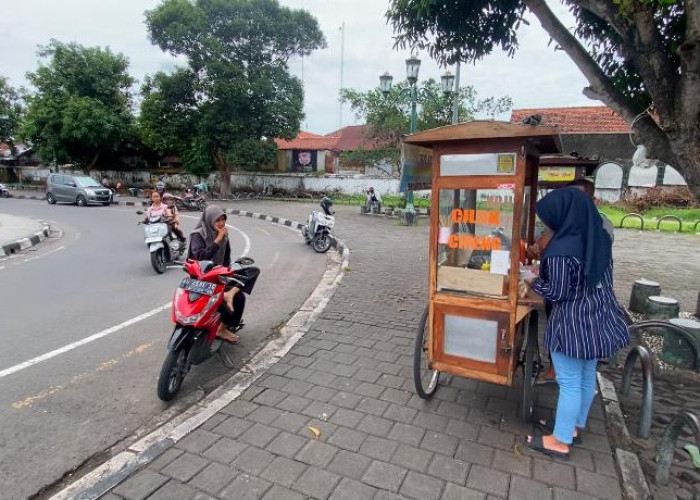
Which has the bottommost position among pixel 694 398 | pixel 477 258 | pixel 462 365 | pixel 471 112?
pixel 694 398

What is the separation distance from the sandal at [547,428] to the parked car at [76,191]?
23.3 metres

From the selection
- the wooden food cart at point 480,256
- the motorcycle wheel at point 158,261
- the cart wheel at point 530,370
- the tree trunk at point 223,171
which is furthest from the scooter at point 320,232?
the tree trunk at point 223,171

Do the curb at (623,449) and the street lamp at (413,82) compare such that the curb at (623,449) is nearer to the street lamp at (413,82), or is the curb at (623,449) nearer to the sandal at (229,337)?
the sandal at (229,337)

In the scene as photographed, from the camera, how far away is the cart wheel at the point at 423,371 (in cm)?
354

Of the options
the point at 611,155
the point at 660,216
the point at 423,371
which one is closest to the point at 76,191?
the point at 423,371

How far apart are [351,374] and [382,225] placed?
12191 millimetres

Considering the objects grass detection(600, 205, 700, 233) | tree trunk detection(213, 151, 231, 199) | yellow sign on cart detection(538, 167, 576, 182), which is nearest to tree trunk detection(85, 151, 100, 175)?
tree trunk detection(213, 151, 231, 199)

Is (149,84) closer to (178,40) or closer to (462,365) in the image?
(178,40)

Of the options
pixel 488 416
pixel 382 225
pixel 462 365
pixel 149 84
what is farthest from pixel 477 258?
pixel 149 84

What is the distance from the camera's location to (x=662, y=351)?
15.1 feet

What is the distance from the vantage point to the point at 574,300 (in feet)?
9.40

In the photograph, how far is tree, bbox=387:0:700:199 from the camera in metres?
3.82

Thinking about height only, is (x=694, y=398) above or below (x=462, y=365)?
below

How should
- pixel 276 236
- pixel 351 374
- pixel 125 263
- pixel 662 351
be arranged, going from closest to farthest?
1. pixel 351 374
2. pixel 662 351
3. pixel 125 263
4. pixel 276 236
